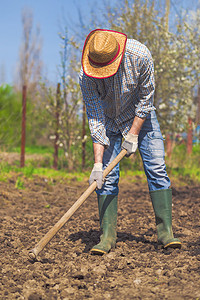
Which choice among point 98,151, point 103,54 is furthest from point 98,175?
point 103,54

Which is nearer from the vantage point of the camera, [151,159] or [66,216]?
[66,216]

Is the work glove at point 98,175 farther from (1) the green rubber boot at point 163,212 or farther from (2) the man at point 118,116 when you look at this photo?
(1) the green rubber boot at point 163,212

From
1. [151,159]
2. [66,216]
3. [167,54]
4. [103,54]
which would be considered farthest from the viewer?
[167,54]

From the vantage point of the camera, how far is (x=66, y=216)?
2.48 metres

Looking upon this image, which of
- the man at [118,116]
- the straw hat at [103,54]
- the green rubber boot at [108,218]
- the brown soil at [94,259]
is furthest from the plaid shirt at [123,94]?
the brown soil at [94,259]

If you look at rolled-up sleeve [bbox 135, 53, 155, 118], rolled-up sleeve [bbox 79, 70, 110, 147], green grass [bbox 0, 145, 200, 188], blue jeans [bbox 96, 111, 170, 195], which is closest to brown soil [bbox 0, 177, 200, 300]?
blue jeans [bbox 96, 111, 170, 195]

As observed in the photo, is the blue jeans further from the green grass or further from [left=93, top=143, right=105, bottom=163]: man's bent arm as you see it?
the green grass

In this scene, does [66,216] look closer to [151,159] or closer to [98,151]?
[98,151]

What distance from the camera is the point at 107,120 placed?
111 inches

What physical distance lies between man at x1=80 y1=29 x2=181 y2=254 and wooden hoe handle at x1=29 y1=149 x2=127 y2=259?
0.23 feet

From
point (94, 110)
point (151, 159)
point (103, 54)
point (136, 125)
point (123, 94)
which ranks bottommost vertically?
point (151, 159)

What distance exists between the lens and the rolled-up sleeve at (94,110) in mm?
2625

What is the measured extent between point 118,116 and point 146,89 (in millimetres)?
334

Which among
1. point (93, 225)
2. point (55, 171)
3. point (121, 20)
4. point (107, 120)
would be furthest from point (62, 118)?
point (107, 120)
